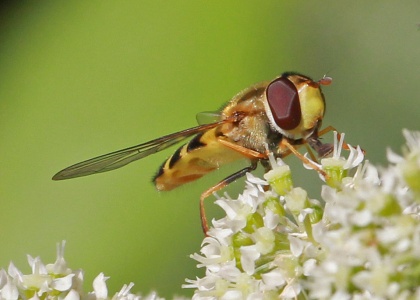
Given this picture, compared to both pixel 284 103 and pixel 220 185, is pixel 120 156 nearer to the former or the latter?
pixel 220 185

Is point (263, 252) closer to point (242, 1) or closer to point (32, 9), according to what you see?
point (242, 1)

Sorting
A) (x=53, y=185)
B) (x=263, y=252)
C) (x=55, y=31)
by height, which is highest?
(x=55, y=31)

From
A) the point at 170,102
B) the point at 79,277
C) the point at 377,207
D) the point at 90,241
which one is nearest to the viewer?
the point at 377,207

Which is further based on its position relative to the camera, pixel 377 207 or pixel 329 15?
pixel 329 15

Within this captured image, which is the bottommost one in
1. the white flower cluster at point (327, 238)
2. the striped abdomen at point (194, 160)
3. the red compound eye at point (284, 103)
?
the white flower cluster at point (327, 238)

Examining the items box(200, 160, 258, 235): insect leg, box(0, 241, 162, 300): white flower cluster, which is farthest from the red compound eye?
box(0, 241, 162, 300): white flower cluster

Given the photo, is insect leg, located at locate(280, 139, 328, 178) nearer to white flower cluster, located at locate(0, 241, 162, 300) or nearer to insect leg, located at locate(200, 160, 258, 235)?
insect leg, located at locate(200, 160, 258, 235)

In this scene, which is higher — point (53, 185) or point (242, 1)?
point (242, 1)

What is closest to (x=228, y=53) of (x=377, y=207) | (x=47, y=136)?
(x=47, y=136)

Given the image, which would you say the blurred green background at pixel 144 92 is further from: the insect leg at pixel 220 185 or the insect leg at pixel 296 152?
the insect leg at pixel 296 152

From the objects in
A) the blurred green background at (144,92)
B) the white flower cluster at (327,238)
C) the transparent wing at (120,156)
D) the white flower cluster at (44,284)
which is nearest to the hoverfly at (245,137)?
the transparent wing at (120,156)
